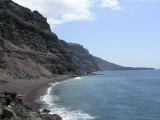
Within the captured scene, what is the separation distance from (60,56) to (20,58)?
4343 cm

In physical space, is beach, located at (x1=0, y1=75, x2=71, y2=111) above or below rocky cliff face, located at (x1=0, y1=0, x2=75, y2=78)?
below

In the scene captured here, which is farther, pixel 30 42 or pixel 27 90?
pixel 30 42

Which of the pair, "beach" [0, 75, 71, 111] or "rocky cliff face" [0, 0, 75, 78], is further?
"rocky cliff face" [0, 0, 75, 78]

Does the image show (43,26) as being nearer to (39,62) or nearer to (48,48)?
(48,48)

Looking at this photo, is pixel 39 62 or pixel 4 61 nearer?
pixel 4 61

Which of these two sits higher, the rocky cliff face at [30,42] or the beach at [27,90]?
the rocky cliff face at [30,42]

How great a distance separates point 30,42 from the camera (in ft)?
365

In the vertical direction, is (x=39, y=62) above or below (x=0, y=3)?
below

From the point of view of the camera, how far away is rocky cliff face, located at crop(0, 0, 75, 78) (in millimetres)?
91000

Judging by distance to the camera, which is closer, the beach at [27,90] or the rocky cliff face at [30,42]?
the beach at [27,90]

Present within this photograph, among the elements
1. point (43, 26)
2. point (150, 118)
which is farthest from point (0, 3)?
point (150, 118)

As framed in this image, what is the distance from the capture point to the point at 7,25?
340 feet

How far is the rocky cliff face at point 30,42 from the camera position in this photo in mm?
91000

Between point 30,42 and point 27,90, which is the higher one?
point 30,42
